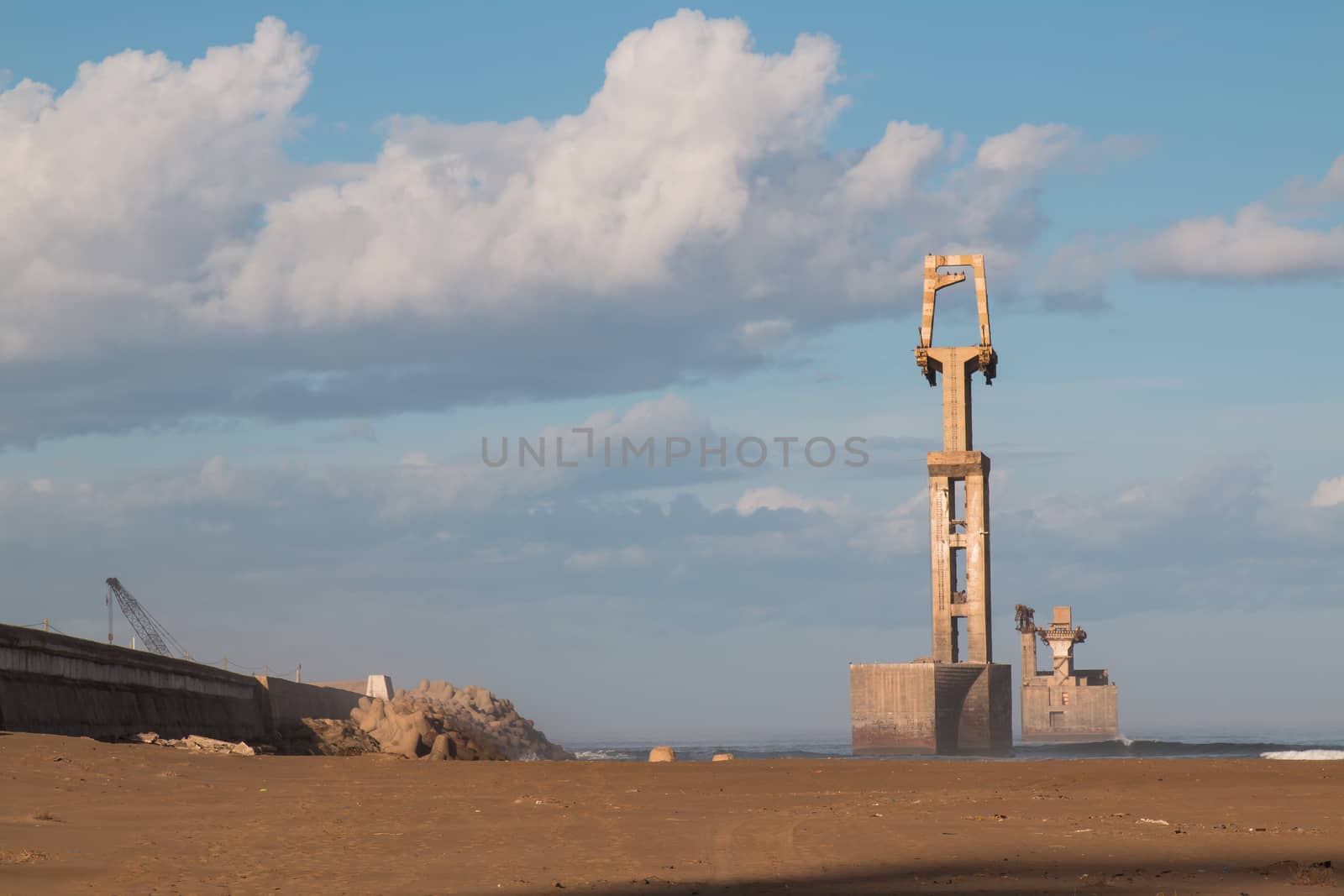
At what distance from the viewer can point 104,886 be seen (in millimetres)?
16062

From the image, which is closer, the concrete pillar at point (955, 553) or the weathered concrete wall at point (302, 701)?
the weathered concrete wall at point (302, 701)

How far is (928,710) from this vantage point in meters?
89.7

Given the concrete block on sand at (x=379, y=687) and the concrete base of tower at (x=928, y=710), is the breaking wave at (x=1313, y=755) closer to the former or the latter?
the concrete base of tower at (x=928, y=710)

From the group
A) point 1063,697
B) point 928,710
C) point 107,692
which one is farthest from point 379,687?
point 1063,697

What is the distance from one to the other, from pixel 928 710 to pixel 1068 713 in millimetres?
87865

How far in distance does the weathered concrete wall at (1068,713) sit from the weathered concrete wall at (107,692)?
13032cm

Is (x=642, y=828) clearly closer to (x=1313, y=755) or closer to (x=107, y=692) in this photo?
(x=107, y=692)

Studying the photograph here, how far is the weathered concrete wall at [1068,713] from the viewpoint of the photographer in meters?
169

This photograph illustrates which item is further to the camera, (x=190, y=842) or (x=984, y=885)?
(x=190, y=842)

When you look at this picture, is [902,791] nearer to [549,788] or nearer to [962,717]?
[549,788]

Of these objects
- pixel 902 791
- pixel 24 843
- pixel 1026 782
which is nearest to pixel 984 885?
pixel 24 843

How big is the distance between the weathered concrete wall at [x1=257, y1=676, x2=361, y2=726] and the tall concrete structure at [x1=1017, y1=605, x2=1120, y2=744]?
360 ft

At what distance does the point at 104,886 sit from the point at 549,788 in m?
15.6

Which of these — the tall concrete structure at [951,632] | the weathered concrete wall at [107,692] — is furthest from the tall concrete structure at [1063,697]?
the weathered concrete wall at [107,692]
